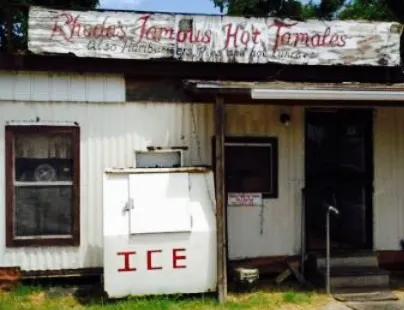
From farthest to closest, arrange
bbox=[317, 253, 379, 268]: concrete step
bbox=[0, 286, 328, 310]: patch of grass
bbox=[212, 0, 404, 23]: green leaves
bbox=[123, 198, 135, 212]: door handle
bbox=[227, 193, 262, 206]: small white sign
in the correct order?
bbox=[212, 0, 404, 23]: green leaves → bbox=[227, 193, 262, 206]: small white sign → bbox=[317, 253, 379, 268]: concrete step → bbox=[123, 198, 135, 212]: door handle → bbox=[0, 286, 328, 310]: patch of grass

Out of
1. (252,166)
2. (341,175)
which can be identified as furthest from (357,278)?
(252,166)

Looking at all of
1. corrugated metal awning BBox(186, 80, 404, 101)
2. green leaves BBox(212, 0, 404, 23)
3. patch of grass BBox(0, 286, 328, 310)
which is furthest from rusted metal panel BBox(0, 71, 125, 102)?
green leaves BBox(212, 0, 404, 23)

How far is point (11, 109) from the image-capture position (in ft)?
26.6

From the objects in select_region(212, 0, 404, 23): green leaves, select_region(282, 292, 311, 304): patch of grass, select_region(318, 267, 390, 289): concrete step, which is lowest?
select_region(282, 292, 311, 304): patch of grass

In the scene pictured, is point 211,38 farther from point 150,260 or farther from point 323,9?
point 323,9

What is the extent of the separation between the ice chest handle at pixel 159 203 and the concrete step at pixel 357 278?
88.3 inches

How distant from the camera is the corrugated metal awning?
737 cm

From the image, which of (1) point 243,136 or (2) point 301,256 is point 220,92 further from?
(2) point 301,256

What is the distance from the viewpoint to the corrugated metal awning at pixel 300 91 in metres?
7.37

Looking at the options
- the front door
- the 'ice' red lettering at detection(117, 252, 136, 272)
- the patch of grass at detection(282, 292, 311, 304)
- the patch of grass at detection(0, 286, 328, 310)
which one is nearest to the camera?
the patch of grass at detection(0, 286, 328, 310)

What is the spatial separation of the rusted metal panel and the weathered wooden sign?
332mm

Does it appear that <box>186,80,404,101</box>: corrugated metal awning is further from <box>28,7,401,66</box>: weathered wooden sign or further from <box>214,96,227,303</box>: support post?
<box>28,7,401,66</box>: weathered wooden sign

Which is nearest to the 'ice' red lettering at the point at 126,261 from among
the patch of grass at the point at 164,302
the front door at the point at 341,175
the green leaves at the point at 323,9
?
the patch of grass at the point at 164,302

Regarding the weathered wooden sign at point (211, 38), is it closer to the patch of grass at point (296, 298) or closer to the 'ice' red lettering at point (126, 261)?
the 'ice' red lettering at point (126, 261)
